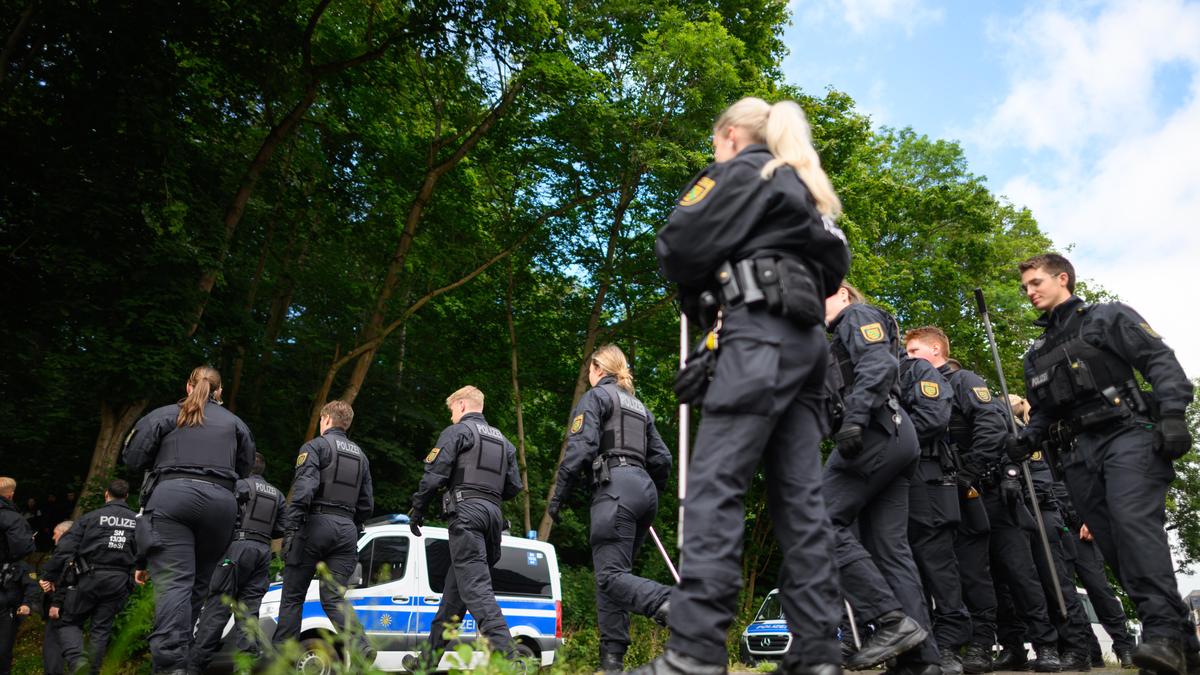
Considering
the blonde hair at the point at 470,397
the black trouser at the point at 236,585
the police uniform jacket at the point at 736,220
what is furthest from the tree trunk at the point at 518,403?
the police uniform jacket at the point at 736,220

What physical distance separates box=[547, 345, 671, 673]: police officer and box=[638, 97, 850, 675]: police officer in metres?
2.54

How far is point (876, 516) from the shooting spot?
188 inches

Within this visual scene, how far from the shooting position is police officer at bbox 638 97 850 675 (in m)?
2.90

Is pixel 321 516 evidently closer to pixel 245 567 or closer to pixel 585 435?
pixel 245 567

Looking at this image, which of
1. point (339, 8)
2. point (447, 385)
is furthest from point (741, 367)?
point (447, 385)

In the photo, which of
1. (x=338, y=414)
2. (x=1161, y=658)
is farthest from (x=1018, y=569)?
(x=338, y=414)

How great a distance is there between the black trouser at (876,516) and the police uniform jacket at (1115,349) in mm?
1093

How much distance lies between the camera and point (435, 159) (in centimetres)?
1775

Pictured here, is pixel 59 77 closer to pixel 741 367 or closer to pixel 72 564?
pixel 72 564

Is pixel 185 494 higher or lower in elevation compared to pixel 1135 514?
higher

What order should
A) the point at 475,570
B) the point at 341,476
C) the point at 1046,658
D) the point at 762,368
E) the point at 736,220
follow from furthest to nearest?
the point at 341,476, the point at 1046,658, the point at 475,570, the point at 736,220, the point at 762,368

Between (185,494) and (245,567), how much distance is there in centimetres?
347

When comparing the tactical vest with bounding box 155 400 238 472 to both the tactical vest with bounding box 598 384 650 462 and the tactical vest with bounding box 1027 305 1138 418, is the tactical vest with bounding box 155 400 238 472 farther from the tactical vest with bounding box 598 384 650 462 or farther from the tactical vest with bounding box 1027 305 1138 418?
the tactical vest with bounding box 1027 305 1138 418

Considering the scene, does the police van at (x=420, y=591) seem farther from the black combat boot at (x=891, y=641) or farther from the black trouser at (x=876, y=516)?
the black combat boot at (x=891, y=641)
